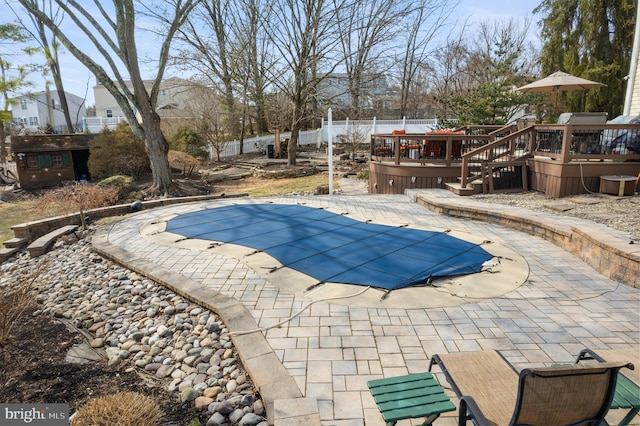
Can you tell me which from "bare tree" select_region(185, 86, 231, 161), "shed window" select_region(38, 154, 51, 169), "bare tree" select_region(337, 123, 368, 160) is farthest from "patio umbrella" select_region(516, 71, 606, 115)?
"shed window" select_region(38, 154, 51, 169)

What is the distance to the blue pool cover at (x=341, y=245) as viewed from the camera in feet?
14.5

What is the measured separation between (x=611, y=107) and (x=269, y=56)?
1555 cm

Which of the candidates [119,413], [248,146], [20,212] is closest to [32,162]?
[20,212]

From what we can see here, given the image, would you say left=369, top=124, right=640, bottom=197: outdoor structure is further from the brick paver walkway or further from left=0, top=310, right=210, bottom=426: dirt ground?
left=0, top=310, right=210, bottom=426: dirt ground

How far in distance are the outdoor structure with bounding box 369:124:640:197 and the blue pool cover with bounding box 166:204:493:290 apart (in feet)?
10.8

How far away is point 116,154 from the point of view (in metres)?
15.1

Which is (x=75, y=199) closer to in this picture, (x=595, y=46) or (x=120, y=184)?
(x=120, y=184)

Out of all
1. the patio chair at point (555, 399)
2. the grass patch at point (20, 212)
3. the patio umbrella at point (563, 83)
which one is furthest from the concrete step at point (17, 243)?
the patio umbrella at point (563, 83)

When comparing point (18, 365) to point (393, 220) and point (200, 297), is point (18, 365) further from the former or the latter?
point (393, 220)

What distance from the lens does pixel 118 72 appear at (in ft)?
37.6

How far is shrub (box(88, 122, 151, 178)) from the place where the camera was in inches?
592

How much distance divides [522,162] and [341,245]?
5264 millimetres

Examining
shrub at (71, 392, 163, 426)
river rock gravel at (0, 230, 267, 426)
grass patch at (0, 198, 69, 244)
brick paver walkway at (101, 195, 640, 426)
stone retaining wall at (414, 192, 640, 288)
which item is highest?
stone retaining wall at (414, 192, 640, 288)

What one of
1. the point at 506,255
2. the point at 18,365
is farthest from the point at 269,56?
the point at 18,365
